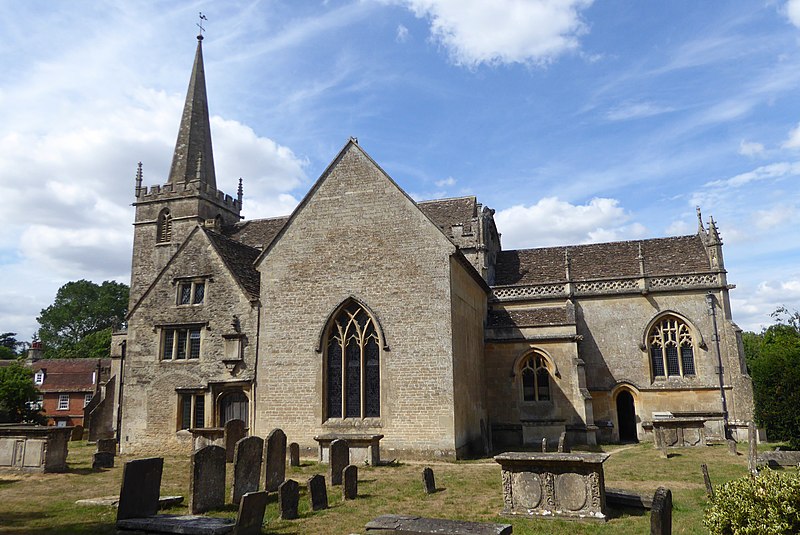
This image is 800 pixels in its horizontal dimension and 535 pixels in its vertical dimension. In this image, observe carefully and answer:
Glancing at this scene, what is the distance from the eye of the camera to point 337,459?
15.8 m

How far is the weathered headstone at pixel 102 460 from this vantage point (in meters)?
19.8

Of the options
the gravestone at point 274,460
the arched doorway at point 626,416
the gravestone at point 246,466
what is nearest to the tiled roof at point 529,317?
the arched doorway at point 626,416

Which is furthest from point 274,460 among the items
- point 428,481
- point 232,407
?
point 232,407

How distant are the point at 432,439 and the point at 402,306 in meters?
4.94

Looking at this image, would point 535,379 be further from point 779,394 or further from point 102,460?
point 102,460

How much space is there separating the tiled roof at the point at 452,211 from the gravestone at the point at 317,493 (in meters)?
21.0

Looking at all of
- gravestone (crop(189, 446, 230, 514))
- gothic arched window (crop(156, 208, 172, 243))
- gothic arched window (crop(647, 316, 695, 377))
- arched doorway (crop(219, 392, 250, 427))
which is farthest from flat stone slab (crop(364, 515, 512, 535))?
gothic arched window (crop(156, 208, 172, 243))

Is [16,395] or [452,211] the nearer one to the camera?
[16,395]

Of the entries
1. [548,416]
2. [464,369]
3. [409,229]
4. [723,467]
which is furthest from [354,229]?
[723,467]

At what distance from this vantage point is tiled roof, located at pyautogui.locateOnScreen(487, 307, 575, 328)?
90.0 ft

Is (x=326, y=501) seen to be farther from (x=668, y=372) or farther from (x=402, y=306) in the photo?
(x=668, y=372)

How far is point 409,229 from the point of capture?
2164cm

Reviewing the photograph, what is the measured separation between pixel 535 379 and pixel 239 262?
15188mm

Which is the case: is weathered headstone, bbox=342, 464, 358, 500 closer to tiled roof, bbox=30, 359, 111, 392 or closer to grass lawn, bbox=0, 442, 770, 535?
grass lawn, bbox=0, 442, 770, 535
